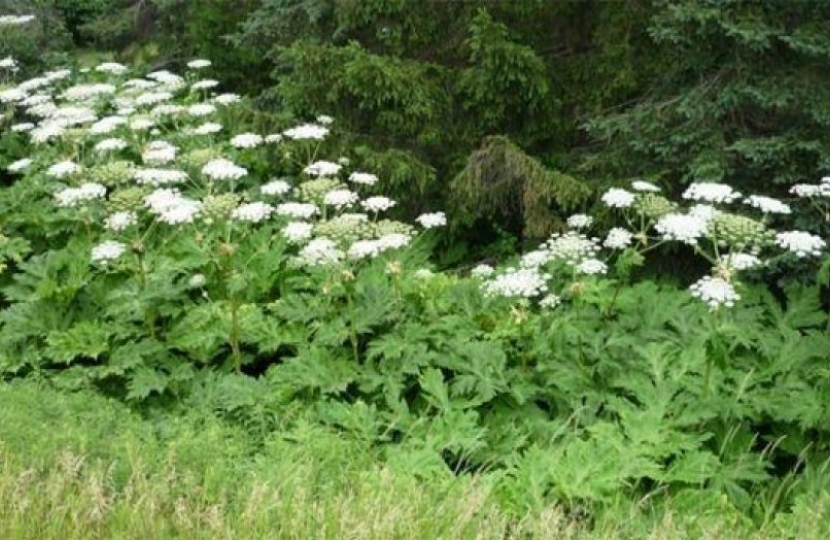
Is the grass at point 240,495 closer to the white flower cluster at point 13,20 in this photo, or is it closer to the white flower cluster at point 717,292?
the white flower cluster at point 717,292

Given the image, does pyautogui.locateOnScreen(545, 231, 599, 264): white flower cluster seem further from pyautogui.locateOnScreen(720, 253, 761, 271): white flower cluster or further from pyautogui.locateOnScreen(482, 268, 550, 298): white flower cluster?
pyautogui.locateOnScreen(720, 253, 761, 271): white flower cluster

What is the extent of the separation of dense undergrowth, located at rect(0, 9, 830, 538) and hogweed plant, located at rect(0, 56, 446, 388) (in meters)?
0.02

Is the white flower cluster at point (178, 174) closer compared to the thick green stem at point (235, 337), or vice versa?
the thick green stem at point (235, 337)

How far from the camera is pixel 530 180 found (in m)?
7.06

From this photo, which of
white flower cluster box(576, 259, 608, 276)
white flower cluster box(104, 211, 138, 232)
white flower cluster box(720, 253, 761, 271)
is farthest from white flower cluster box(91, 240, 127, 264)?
white flower cluster box(720, 253, 761, 271)

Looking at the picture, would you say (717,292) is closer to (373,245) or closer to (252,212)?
(373,245)

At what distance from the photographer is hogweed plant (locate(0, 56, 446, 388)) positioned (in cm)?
565

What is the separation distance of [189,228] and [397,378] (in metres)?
2.34

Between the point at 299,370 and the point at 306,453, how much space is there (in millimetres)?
984

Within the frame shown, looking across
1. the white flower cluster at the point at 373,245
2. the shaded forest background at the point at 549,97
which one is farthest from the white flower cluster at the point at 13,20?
the white flower cluster at the point at 373,245

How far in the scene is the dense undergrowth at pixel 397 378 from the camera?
12.2 feet

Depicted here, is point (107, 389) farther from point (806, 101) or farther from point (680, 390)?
point (806, 101)

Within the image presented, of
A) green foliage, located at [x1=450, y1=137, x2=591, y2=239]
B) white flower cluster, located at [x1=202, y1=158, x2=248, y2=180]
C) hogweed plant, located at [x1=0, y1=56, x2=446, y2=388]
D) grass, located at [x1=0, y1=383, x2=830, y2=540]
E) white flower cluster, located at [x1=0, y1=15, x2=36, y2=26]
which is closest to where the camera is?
grass, located at [x1=0, y1=383, x2=830, y2=540]

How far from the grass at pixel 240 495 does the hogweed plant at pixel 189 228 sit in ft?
3.58
